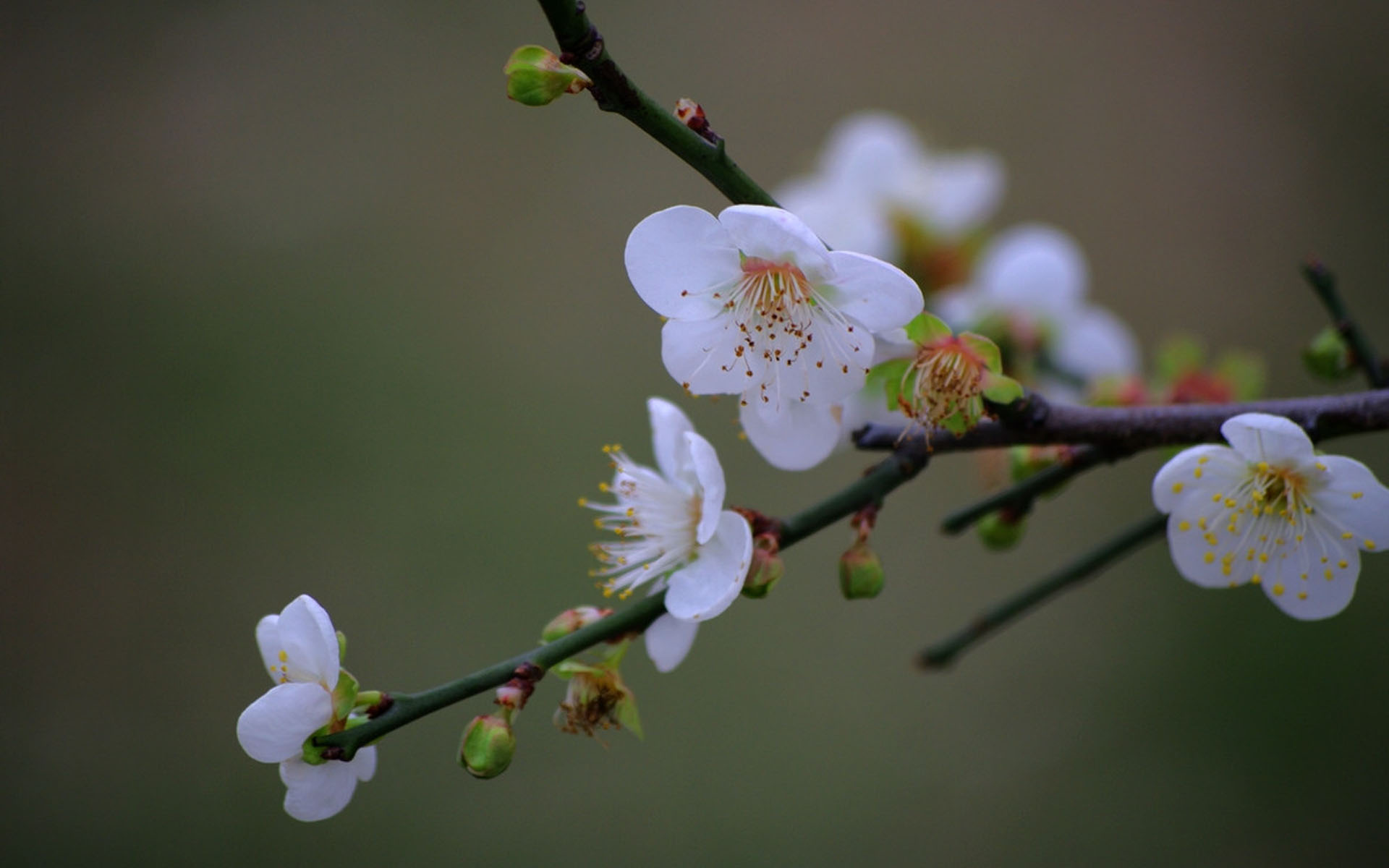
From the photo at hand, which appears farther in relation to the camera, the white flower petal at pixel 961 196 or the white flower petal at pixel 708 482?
the white flower petal at pixel 961 196

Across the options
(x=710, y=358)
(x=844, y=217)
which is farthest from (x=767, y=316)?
(x=844, y=217)

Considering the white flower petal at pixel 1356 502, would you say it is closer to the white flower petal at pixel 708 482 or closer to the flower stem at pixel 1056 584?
the flower stem at pixel 1056 584

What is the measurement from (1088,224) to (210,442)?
8.58 ft

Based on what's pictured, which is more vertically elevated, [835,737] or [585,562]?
[585,562]

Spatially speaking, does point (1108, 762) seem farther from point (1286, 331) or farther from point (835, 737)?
point (1286, 331)

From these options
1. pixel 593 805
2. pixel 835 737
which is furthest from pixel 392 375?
pixel 835 737

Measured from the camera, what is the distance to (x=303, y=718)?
547 mm

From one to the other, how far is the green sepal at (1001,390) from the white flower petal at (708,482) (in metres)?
0.17

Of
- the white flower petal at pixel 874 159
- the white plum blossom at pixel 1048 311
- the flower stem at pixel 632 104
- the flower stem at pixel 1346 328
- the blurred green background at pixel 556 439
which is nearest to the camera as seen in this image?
the flower stem at pixel 632 104

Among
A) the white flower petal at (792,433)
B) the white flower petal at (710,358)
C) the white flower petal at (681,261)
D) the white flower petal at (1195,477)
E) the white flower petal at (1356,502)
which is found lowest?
the white flower petal at (1356,502)

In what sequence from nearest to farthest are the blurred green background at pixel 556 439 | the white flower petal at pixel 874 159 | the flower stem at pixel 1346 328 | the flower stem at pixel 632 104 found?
the flower stem at pixel 632 104 < the flower stem at pixel 1346 328 < the white flower petal at pixel 874 159 < the blurred green background at pixel 556 439

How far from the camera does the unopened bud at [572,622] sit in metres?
0.61

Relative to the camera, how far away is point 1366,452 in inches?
92.7

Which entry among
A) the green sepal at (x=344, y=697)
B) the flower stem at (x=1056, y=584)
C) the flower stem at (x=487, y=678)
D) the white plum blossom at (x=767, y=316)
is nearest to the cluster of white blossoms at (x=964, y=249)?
the flower stem at (x=1056, y=584)
